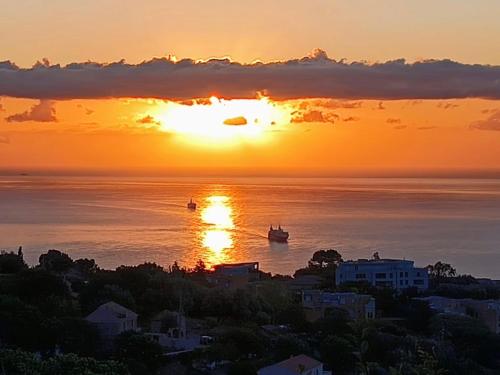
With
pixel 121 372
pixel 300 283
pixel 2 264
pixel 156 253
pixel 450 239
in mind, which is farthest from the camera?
pixel 450 239

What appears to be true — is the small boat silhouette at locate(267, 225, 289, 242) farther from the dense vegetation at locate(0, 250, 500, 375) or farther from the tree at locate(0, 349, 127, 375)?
the tree at locate(0, 349, 127, 375)

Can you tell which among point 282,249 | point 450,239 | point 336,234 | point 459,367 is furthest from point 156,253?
point 459,367

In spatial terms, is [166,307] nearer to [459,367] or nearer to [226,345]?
[226,345]

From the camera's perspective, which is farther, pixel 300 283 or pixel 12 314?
pixel 300 283

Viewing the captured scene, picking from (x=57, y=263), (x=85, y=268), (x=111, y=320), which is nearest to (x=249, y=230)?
(x=85, y=268)

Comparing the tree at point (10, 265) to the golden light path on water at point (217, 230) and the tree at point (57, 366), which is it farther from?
the golden light path on water at point (217, 230)

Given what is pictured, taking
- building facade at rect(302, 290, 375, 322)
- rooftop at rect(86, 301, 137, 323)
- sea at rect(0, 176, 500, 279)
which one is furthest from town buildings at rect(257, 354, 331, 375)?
sea at rect(0, 176, 500, 279)
